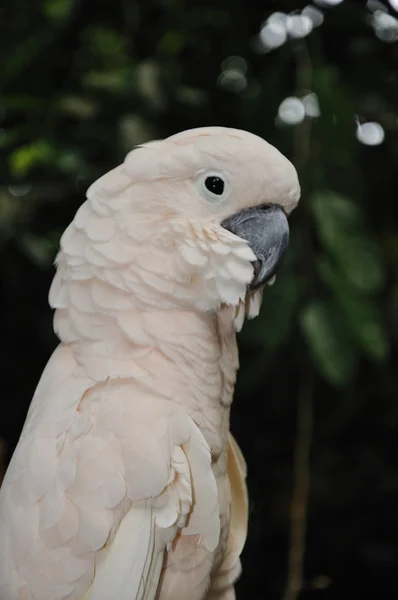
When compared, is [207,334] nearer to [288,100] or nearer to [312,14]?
[288,100]

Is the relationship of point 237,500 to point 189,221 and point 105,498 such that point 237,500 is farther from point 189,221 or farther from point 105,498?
point 189,221

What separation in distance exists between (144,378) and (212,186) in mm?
264

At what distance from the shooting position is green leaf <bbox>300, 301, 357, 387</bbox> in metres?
1.16

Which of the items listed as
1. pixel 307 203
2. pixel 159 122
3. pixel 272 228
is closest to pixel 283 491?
pixel 307 203

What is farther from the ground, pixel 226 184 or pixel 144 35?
pixel 144 35

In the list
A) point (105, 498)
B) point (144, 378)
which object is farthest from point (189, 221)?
point (105, 498)

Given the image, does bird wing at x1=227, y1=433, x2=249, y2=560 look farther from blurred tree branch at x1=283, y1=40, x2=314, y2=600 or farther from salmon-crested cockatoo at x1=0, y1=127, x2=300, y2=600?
blurred tree branch at x1=283, y1=40, x2=314, y2=600

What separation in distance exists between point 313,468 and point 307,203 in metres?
1.02

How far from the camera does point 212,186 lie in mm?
864

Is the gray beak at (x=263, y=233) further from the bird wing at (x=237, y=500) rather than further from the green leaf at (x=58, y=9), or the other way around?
the green leaf at (x=58, y=9)

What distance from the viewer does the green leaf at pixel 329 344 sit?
3.82 feet

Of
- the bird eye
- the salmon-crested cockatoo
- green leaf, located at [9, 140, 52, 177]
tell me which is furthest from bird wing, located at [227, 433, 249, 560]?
green leaf, located at [9, 140, 52, 177]

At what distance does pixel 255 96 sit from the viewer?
1.37 meters

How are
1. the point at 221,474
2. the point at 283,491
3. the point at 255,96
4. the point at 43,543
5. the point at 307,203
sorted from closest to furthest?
the point at 43,543 < the point at 221,474 < the point at 307,203 < the point at 255,96 < the point at 283,491
